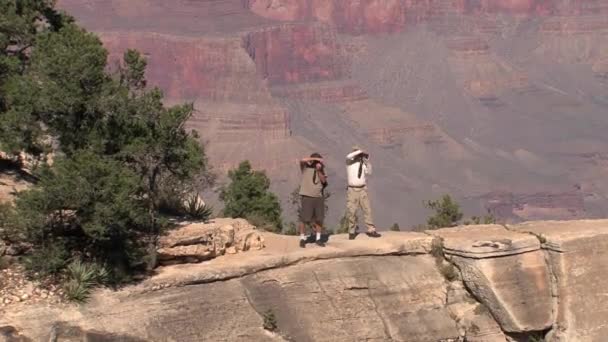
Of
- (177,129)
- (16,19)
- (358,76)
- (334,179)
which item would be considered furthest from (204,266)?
(358,76)

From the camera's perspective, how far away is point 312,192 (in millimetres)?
17797

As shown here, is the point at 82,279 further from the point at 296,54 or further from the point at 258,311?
the point at 296,54

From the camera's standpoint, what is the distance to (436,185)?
97875 millimetres

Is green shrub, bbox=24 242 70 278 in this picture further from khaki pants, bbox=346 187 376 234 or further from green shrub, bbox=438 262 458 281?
green shrub, bbox=438 262 458 281

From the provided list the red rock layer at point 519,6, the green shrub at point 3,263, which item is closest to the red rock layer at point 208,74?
the red rock layer at point 519,6

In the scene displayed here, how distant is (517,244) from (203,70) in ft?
289

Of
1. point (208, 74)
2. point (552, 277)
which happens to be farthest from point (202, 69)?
point (552, 277)

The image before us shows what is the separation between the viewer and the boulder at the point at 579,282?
56.6ft

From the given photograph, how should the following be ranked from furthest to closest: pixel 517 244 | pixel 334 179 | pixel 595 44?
pixel 595 44, pixel 334 179, pixel 517 244

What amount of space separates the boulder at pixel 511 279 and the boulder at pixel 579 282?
193 millimetres

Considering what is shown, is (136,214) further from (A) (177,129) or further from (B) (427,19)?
(B) (427,19)

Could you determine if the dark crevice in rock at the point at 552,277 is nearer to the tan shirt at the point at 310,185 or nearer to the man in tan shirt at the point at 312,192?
the man in tan shirt at the point at 312,192

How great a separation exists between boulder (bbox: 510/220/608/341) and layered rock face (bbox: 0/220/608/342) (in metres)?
0.02

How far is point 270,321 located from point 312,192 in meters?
2.89
